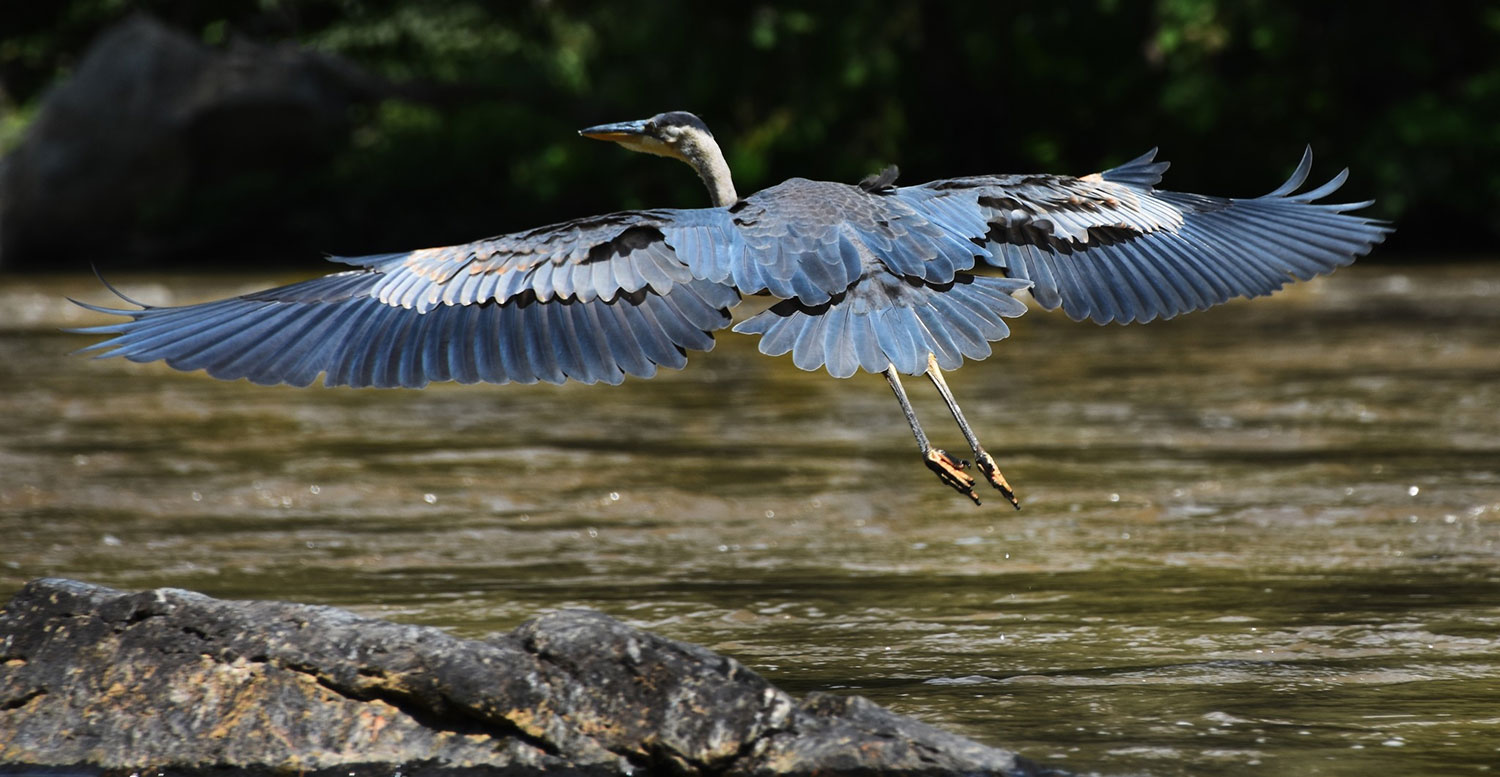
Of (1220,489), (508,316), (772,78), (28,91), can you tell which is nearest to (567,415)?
(1220,489)

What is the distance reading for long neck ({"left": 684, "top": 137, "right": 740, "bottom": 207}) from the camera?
543 cm

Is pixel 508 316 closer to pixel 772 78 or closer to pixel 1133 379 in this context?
pixel 1133 379

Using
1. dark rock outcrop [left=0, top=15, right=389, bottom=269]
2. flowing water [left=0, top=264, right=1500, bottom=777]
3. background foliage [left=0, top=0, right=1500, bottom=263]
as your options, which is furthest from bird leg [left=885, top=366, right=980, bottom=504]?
dark rock outcrop [left=0, top=15, right=389, bottom=269]

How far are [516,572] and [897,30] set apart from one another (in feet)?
52.3

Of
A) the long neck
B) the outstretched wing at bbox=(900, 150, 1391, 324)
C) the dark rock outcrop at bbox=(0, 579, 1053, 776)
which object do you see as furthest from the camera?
the long neck

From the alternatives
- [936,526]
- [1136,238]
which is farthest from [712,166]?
[936,526]

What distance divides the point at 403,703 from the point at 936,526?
3095 millimetres

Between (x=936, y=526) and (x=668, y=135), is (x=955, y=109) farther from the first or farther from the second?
(x=668, y=135)

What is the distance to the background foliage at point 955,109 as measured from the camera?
19.7 metres

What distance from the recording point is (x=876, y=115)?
2148 cm

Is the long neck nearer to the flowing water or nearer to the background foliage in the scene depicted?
the flowing water

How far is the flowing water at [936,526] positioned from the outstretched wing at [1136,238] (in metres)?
0.88

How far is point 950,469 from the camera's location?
4.98 metres

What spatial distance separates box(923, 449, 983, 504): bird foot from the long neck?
1.01 meters
